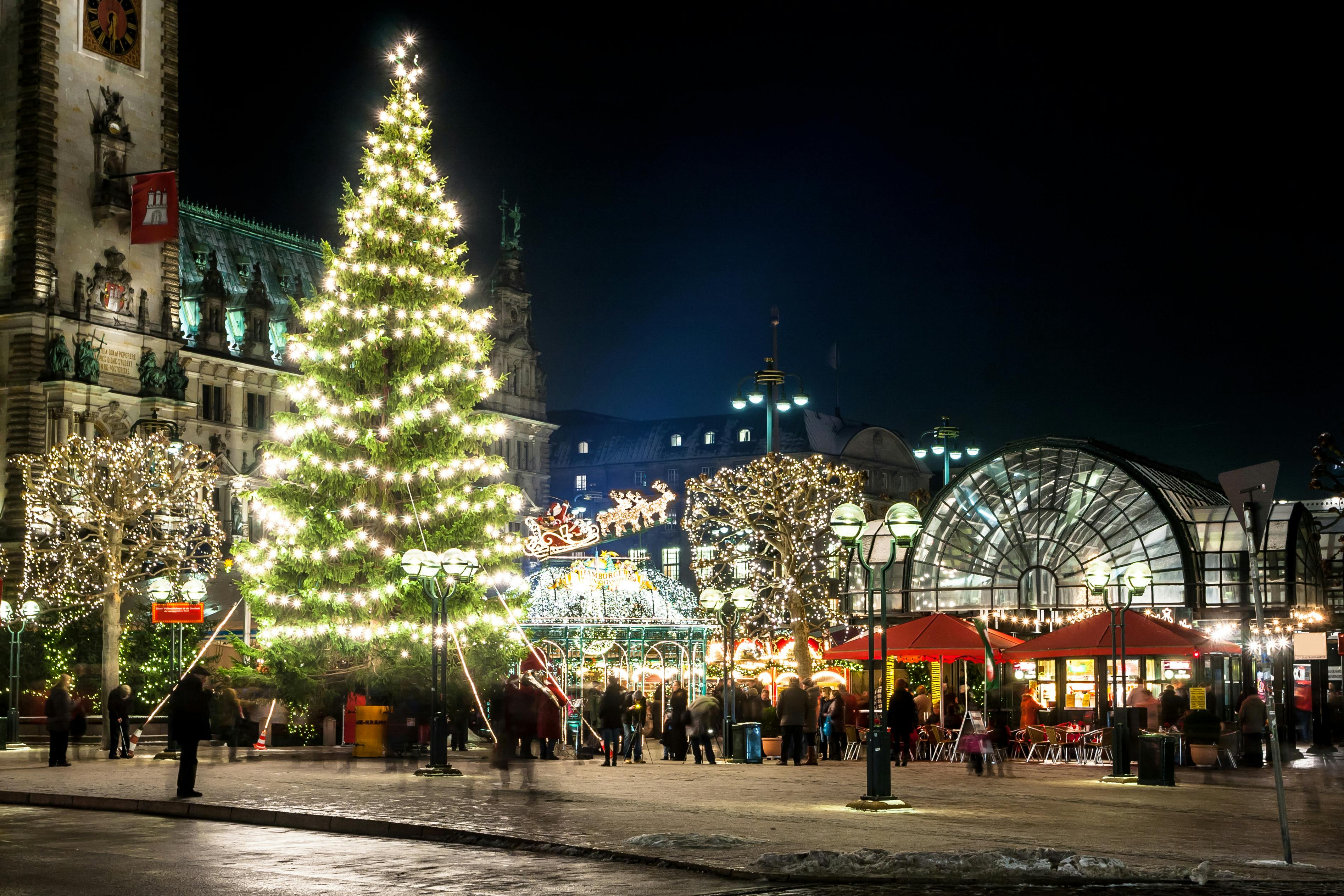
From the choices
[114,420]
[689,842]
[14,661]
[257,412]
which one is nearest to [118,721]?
[14,661]

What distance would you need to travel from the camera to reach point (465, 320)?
1359 inches

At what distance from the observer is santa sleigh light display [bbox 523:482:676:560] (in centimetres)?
4112

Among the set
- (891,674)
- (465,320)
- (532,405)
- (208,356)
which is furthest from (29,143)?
(532,405)

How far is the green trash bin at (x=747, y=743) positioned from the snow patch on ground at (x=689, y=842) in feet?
55.4

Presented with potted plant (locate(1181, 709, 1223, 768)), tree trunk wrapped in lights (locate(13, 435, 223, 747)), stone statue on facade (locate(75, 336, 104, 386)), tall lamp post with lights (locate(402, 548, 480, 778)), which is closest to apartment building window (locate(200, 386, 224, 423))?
stone statue on facade (locate(75, 336, 104, 386))

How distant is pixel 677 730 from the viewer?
33812mm

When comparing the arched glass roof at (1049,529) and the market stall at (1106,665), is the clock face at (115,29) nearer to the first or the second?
the arched glass roof at (1049,529)

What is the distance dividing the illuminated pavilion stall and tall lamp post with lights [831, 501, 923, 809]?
13414 mm

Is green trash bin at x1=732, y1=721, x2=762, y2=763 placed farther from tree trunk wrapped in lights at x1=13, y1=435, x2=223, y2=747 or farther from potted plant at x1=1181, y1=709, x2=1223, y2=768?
tree trunk wrapped in lights at x1=13, y1=435, x2=223, y2=747

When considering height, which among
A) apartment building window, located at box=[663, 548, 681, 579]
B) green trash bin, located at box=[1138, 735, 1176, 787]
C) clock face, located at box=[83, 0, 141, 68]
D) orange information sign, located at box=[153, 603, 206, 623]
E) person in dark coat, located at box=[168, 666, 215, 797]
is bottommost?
green trash bin, located at box=[1138, 735, 1176, 787]

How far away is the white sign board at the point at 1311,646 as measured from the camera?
37094mm

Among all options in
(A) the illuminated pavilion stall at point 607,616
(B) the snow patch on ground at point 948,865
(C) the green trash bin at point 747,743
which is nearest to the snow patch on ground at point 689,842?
(B) the snow patch on ground at point 948,865

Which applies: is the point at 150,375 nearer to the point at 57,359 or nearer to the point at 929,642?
the point at 57,359

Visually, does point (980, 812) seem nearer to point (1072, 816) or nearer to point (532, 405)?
point (1072, 816)
